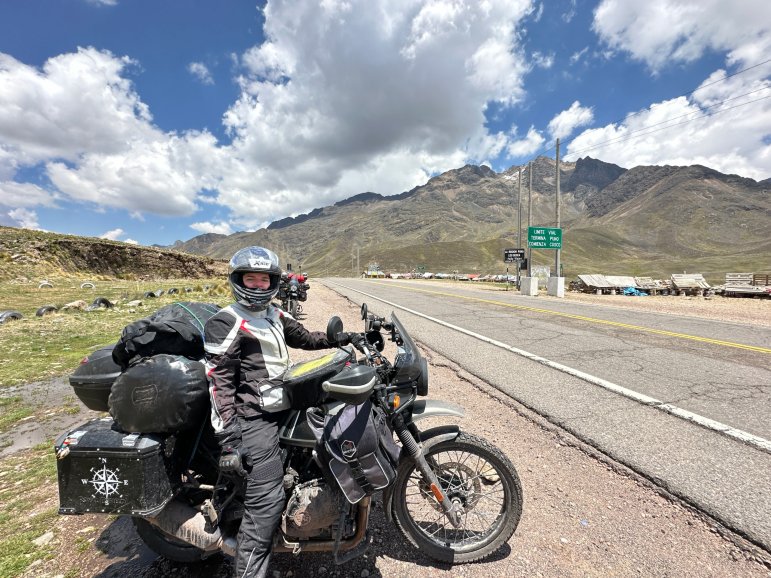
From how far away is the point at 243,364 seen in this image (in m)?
2.38

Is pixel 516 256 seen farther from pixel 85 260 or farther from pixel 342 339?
pixel 85 260

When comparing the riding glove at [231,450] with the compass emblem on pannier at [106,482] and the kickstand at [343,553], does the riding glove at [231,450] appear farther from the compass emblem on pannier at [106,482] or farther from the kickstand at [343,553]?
the kickstand at [343,553]

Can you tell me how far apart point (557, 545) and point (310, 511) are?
1744 mm

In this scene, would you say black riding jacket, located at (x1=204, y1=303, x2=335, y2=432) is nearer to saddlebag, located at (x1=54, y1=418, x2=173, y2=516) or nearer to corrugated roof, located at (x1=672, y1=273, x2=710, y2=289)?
saddlebag, located at (x1=54, y1=418, x2=173, y2=516)

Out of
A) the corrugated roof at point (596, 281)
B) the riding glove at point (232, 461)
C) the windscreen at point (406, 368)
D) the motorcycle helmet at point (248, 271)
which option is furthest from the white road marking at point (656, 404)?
the corrugated roof at point (596, 281)

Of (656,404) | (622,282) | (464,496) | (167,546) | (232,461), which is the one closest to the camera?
(232,461)

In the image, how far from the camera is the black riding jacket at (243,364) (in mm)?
2229

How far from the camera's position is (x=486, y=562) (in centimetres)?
247

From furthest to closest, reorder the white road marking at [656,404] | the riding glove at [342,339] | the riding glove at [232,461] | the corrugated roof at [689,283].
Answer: the corrugated roof at [689,283] < the white road marking at [656,404] < the riding glove at [342,339] < the riding glove at [232,461]

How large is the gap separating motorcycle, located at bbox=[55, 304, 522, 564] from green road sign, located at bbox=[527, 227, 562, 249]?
26.1m

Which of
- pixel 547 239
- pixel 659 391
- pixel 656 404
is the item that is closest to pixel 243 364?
pixel 656 404

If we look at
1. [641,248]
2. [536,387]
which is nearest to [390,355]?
[536,387]

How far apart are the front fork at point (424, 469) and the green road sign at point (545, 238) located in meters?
26.3

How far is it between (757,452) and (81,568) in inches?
231
